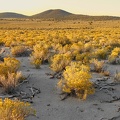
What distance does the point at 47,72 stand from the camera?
12.8m

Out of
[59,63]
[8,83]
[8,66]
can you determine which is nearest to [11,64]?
[8,66]

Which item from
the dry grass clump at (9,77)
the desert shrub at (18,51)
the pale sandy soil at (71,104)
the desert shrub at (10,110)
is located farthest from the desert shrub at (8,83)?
the desert shrub at (18,51)

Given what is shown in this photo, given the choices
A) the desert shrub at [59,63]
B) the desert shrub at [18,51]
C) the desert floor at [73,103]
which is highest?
the desert shrub at [59,63]

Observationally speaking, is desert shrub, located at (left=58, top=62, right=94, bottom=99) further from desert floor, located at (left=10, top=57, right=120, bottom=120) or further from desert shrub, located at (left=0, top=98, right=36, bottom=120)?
desert shrub, located at (left=0, top=98, right=36, bottom=120)

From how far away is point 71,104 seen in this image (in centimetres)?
868

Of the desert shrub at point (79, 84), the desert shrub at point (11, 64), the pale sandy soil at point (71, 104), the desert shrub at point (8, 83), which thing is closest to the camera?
the pale sandy soil at point (71, 104)

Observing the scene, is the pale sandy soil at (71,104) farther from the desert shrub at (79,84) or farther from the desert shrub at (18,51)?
the desert shrub at (18,51)

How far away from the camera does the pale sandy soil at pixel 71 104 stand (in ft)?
26.0

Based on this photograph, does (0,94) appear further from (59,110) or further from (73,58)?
(73,58)

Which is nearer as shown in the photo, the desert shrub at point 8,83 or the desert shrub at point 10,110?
the desert shrub at point 10,110

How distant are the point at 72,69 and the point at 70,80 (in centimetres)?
45

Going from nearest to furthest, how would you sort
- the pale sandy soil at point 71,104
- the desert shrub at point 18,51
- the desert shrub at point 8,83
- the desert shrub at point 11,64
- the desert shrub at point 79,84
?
the pale sandy soil at point 71,104
the desert shrub at point 79,84
the desert shrub at point 8,83
the desert shrub at point 11,64
the desert shrub at point 18,51

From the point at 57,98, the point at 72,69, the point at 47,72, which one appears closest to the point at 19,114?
the point at 57,98

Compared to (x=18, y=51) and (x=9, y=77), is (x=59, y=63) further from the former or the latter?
(x=18, y=51)
